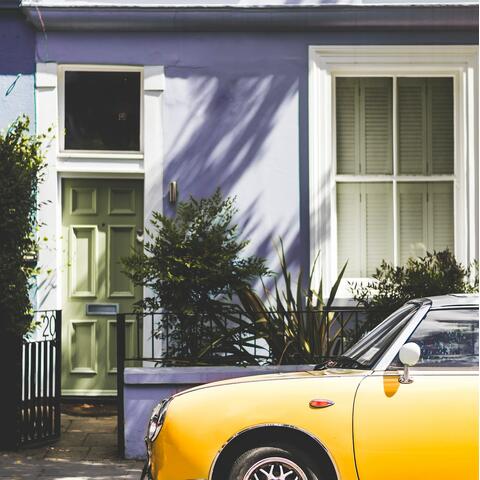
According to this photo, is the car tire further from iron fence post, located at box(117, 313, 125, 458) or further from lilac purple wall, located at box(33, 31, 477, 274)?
lilac purple wall, located at box(33, 31, 477, 274)

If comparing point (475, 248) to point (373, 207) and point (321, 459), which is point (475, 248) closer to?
point (373, 207)

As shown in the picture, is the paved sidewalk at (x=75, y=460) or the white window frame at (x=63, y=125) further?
the white window frame at (x=63, y=125)

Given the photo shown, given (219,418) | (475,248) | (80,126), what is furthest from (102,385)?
(219,418)

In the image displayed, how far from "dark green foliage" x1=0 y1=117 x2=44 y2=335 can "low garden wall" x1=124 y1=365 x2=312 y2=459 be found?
127cm

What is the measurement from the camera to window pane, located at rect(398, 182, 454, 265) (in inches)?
441

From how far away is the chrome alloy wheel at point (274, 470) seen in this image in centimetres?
626

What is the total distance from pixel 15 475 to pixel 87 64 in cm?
469

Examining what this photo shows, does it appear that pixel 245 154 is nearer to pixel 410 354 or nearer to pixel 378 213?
pixel 378 213

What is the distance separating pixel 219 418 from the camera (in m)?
6.37

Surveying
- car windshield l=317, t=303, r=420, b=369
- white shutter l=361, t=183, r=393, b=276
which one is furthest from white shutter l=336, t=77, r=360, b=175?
car windshield l=317, t=303, r=420, b=369

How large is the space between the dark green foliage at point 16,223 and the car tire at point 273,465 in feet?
12.4

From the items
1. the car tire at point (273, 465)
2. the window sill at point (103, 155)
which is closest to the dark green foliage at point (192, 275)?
the window sill at point (103, 155)

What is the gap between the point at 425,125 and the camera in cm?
1127

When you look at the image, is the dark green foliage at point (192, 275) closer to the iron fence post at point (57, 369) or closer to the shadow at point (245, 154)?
the iron fence post at point (57, 369)
